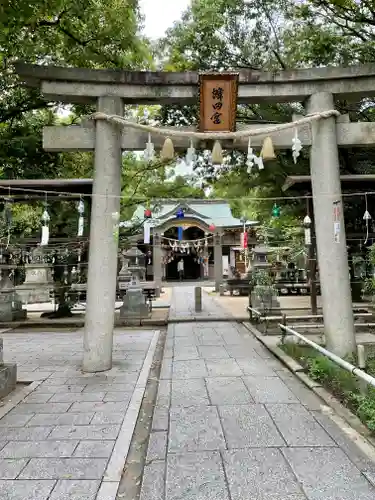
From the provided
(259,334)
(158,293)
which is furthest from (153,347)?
(158,293)

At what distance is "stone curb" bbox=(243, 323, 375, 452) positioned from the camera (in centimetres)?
390

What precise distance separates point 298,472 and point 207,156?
46.8 feet

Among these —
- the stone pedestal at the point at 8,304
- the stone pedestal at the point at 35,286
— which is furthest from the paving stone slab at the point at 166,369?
the stone pedestal at the point at 35,286

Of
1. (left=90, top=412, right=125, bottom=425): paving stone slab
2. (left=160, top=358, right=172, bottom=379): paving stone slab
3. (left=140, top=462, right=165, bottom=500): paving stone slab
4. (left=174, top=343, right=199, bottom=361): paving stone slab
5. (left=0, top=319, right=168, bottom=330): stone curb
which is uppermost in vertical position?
(left=0, top=319, right=168, bottom=330): stone curb

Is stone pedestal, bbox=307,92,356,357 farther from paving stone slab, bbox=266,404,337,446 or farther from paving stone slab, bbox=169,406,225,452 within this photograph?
paving stone slab, bbox=169,406,225,452

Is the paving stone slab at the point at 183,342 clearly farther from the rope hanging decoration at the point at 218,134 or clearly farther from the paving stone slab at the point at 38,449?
the paving stone slab at the point at 38,449

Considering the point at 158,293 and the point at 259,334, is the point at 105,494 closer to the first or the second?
the point at 259,334

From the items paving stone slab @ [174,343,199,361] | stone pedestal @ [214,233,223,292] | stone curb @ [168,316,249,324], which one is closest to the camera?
paving stone slab @ [174,343,199,361]

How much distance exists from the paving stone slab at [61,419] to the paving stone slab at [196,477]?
1.36 metres

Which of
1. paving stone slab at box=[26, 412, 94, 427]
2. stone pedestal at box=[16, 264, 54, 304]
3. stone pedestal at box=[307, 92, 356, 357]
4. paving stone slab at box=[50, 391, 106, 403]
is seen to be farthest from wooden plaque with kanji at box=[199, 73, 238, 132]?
stone pedestal at box=[16, 264, 54, 304]

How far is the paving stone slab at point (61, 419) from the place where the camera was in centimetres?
430

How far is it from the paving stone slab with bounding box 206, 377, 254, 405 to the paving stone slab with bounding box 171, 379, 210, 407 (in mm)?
103

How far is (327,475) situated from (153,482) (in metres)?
1.44

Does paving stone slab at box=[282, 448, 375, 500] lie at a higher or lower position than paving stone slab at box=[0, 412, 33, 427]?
Answer: lower
